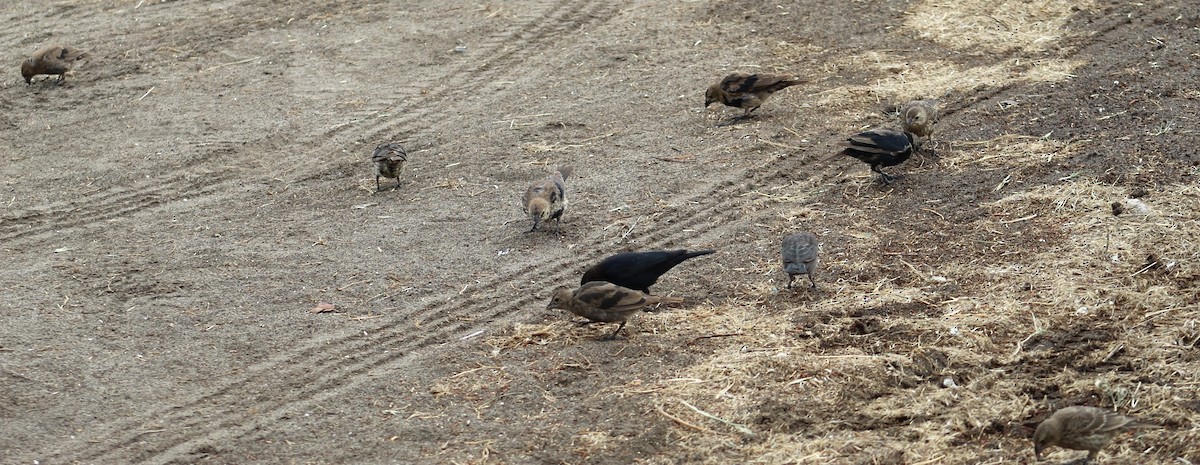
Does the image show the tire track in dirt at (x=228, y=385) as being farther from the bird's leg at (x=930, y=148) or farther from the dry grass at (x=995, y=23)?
the dry grass at (x=995, y=23)

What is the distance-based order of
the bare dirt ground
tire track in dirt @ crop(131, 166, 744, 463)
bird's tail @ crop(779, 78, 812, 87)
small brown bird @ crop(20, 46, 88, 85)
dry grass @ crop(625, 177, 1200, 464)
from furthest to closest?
small brown bird @ crop(20, 46, 88, 85)
bird's tail @ crop(779, 78, 812, 87)
tire track in dirt @ crop(131, 166, 744, 463)
the bare dirt ground
dry grass @ crop(625, 177, 1200, 464)

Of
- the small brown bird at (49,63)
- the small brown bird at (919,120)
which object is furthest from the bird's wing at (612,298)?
the small brown bird at (49,63)

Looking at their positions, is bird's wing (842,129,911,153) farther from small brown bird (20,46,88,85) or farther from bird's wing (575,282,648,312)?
small brown bird (20,46,88,85)

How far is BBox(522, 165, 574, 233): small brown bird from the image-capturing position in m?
10.1

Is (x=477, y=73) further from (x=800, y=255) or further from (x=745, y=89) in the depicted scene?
(x=800, y=255)

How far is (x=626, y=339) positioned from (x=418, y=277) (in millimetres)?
2014

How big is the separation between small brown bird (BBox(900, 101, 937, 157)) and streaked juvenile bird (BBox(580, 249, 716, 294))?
323 cm

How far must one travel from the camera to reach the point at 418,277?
31.5ft

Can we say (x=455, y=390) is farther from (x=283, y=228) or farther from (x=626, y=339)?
(x=283, y=228)

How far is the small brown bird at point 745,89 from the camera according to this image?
480 inches

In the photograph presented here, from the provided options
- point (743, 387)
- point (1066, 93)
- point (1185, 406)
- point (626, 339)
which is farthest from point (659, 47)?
point (1185, 406)

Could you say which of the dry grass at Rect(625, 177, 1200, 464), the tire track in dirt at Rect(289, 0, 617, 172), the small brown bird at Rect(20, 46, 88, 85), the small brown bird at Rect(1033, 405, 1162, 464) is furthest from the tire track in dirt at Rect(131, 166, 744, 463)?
the small brown bird at Rect(20, 46, 88, 85)

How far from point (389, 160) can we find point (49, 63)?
5690 mm

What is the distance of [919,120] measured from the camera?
36.1 feet
